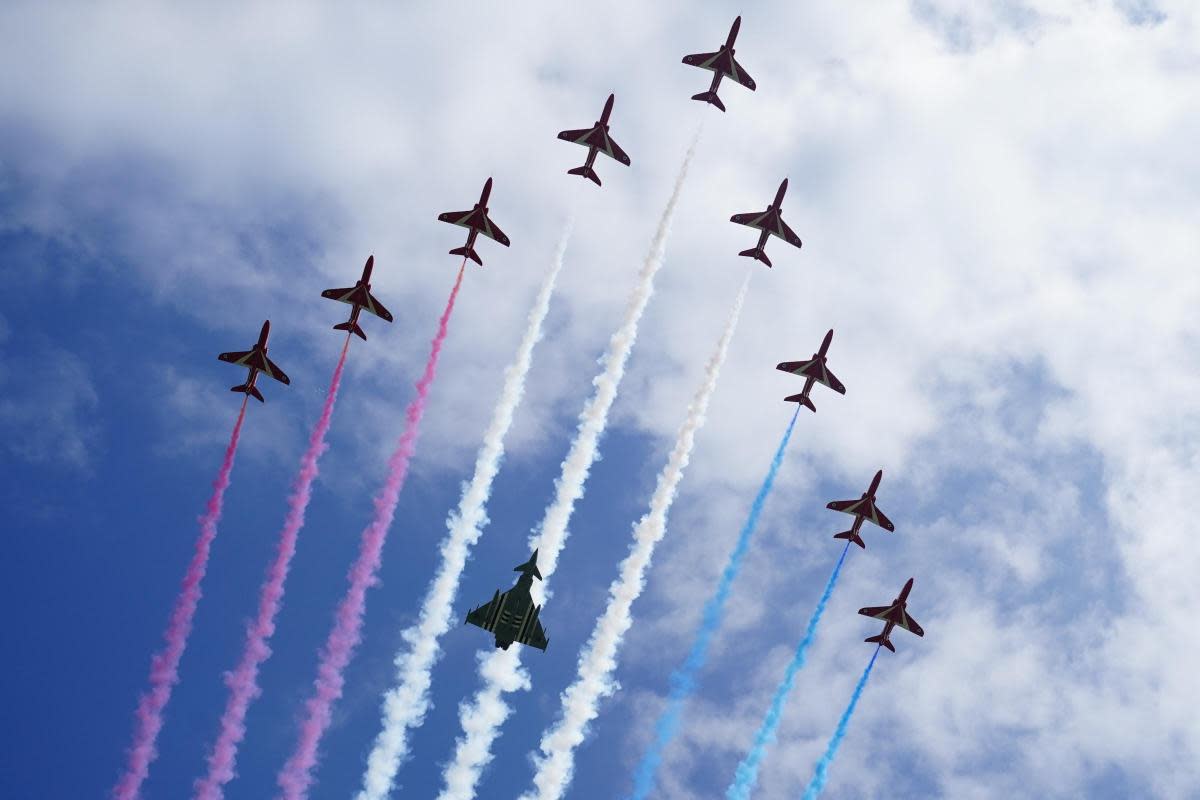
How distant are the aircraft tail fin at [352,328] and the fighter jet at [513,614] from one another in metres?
21.3

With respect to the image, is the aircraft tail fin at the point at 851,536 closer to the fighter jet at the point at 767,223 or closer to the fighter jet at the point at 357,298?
the fighter jet at the point at 767,223

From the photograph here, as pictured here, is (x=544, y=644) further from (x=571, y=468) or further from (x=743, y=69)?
(x=743, y=69)

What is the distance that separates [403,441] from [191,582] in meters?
17.9

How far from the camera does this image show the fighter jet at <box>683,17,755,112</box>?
92312 millimetres

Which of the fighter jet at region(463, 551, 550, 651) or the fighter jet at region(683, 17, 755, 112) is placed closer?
the fighter jet at region(463, 551, 550, 651)

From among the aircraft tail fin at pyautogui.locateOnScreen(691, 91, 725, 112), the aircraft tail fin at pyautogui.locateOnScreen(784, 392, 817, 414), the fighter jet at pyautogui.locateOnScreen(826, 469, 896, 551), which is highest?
the aircraft tail fin at pyautogui.locateOnScreen(691, 91, 725, 112)

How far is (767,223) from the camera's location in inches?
3698

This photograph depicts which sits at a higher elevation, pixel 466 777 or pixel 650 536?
pixel 650 536

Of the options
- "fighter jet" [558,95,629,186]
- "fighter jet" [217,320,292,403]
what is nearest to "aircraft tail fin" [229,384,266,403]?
"fighter jet" [217,320,292,403]

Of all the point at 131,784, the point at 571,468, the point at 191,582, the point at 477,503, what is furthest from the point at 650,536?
the point at 131,784

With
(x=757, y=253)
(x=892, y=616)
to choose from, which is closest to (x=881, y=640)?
(x=892, y=616)

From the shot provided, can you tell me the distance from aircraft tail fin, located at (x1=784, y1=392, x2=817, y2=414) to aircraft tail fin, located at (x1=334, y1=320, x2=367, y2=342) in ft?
111

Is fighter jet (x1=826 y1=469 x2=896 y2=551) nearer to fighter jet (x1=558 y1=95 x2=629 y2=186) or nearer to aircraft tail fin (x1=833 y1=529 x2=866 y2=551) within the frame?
aircraft tail fin (x1=833 y1=529 x2=866 y2=551)

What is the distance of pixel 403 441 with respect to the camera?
86.6m
